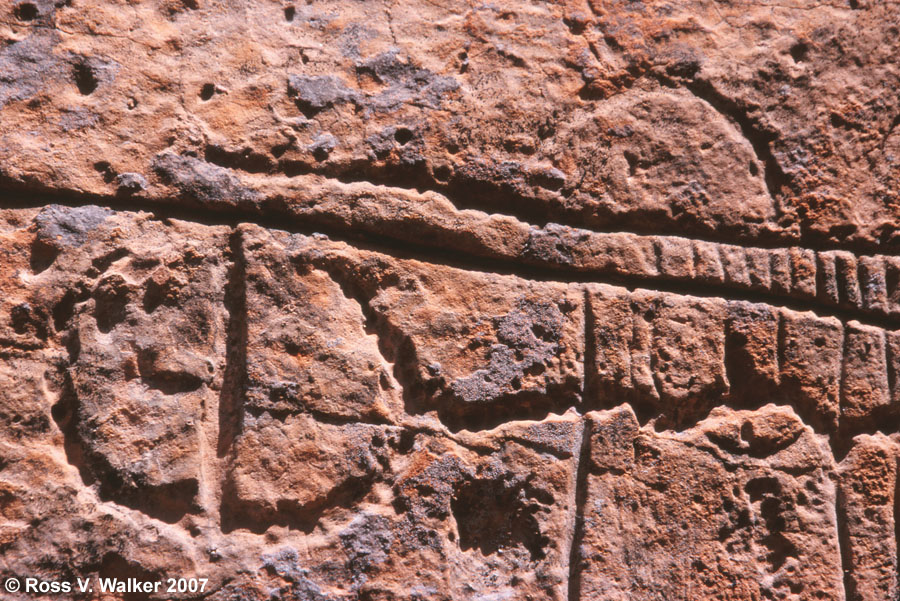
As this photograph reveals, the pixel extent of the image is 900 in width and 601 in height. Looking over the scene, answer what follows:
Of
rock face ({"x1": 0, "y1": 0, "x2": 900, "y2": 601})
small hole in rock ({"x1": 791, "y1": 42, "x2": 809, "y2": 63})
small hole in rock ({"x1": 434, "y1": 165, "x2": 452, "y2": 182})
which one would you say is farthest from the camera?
small hole in rock ({"x1": 791, "y1": 42, "x2": 809, "y2": 63})

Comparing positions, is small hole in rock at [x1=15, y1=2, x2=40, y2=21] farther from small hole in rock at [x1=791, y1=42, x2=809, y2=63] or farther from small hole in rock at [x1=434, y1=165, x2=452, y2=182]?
small hole in rock at [x1=791, y1=42, x2=809, y2=63]

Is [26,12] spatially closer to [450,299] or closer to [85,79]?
[85,79]

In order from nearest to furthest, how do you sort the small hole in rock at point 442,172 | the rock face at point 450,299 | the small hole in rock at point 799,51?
the rock face at point 450,299, the small hole in rock at point 442,172, the small hole in rock at point 799,51

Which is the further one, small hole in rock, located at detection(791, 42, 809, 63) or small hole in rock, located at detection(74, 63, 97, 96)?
small hole in rock, located at detection(791, 42, 809, 63)

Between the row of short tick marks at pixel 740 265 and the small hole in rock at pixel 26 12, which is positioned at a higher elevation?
the small hole in rock at pixel 26 12

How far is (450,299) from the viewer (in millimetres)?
1731

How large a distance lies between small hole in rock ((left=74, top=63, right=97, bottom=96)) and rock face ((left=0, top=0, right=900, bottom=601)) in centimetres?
2

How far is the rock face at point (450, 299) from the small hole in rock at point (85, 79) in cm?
2

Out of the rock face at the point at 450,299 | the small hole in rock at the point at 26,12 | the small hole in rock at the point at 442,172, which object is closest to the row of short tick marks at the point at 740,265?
the rock face at the point at 450,299

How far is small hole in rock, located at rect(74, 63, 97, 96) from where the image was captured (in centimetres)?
165

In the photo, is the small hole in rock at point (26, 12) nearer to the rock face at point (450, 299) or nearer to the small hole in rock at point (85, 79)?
the rock face at point (450, 299)

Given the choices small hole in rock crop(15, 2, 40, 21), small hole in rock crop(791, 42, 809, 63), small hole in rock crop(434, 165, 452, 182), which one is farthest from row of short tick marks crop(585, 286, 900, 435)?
small hole in rock crop(15, 2, 40, 21)

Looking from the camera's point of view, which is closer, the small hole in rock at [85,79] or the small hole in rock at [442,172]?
the small hole in rock at [85,79]

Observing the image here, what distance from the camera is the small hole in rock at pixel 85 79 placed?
5.41ft
